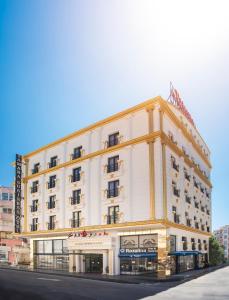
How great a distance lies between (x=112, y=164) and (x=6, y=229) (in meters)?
42.5

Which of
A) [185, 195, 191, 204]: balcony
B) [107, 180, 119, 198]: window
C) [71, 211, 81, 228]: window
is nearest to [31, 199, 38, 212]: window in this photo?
[71, 211, 81, 228]: window

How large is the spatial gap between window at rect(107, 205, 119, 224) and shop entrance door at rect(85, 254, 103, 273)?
4644 millimetres

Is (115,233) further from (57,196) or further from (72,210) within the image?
(57,196)

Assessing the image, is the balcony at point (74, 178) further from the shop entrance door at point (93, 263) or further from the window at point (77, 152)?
the shop entrance door at point (93, 263)

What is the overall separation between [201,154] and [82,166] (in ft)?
66.6

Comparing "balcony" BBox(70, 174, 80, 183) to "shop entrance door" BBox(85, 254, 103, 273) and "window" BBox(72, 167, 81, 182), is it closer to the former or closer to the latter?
"window" BBox(72, 167, 81, 182)

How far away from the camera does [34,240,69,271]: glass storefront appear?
141 ft

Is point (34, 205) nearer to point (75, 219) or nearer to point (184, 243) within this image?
point (75, 219)

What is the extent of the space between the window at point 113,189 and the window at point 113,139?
14.9ft

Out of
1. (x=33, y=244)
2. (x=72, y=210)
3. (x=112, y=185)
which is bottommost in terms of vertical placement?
(x=33, y=244)

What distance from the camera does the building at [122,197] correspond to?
34562mm

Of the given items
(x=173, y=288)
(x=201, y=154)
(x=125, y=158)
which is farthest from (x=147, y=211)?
(x=201, y=154)

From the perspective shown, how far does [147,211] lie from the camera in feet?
112

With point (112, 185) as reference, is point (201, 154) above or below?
above
